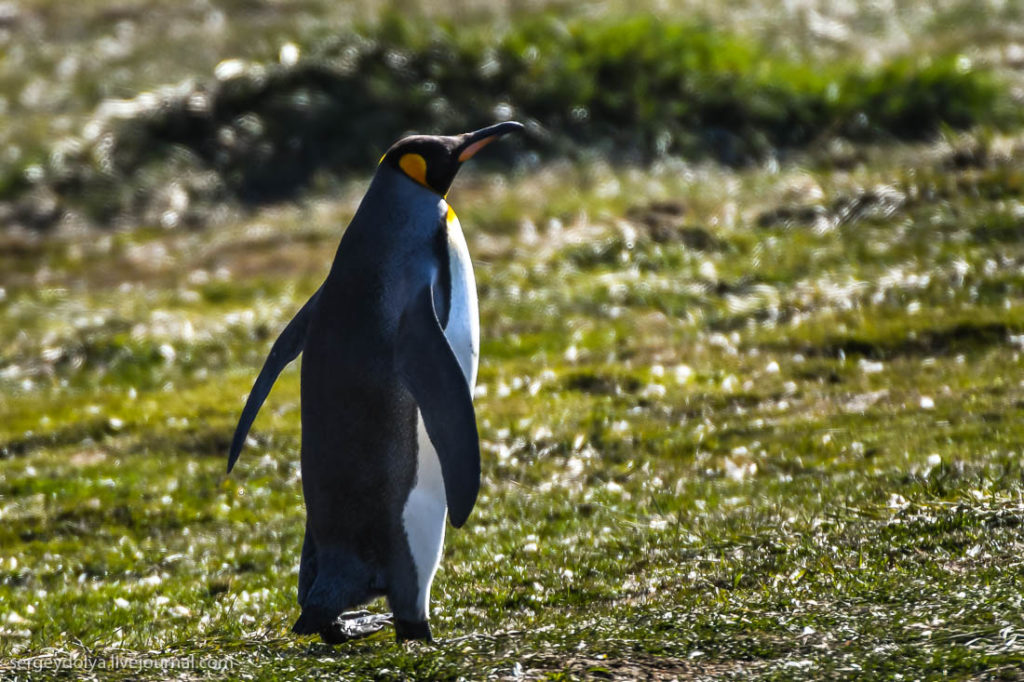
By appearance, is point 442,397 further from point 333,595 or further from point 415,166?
point 415,166

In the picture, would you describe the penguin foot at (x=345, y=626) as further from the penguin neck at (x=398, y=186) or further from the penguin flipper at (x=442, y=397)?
the penguin neck at (x=398, y=186)

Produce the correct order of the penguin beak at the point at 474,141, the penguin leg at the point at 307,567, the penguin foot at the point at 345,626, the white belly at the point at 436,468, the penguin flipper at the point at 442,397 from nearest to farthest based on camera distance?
the penguin flipper at the point at 442,397 < the penguin foot at the point at 345,626 < the white belly at the point at 436,468 < the penguin leg at the point at 307,567 < the penguin beak at the point at 474,141

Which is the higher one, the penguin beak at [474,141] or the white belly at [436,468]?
the penguin beak at [474,141]

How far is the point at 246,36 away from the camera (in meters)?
22.7

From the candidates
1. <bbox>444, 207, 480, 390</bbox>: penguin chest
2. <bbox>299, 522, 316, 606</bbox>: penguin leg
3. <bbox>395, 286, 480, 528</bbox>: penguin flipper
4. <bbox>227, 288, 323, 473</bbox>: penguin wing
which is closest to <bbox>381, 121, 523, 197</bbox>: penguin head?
<bbox>444, 207, 480, 390</bbox>: penguin chest

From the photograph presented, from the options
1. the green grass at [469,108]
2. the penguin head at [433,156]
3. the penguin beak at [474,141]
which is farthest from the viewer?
the green grass at [469,108]

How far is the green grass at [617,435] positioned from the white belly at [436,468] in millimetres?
430

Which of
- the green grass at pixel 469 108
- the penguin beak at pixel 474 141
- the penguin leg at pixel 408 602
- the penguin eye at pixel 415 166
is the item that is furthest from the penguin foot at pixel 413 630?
the green grass at pixel 469 108

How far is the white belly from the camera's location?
6.62 m

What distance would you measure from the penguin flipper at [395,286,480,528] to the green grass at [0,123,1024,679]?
0.76 meters

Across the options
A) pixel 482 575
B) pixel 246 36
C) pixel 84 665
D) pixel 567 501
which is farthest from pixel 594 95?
pixel 84 665

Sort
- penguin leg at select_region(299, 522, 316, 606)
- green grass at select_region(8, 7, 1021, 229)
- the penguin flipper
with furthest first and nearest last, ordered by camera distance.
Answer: green grass at select_region(8, 7, 1021, 229) → penguin leg at select_region(299, 522, 316, 606) → the penguin flipper

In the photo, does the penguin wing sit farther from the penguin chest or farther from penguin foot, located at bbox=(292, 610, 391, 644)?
penguin foot, located at bbox=(292, 610, 391, 644)

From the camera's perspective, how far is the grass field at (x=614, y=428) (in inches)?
247
